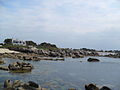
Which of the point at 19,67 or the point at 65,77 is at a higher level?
the point at 19,67

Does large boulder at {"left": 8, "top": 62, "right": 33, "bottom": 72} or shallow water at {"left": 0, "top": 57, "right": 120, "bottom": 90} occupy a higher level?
large boulder at {"left": 8, "top": 62, "right": 33, "bottom": 72}

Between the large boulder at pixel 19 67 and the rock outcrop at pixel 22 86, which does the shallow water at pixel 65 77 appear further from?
the rock outcrop at pixel 22 86

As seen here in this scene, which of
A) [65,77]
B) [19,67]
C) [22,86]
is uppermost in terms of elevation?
[19,67]

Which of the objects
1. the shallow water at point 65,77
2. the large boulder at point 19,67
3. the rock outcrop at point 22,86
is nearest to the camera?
the rock outcrop at point 22,86

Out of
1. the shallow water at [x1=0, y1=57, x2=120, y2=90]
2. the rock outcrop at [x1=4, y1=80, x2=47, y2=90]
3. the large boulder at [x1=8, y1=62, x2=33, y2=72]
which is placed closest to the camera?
the rock outcrop at [x1=4, y1=80, x2=47, y2=90]

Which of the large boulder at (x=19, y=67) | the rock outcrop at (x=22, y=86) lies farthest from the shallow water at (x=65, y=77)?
the rock outcrop at (x=22, y=86)

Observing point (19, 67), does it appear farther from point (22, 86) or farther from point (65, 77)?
point (22, 86)

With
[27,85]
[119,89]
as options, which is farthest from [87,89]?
[27,85]

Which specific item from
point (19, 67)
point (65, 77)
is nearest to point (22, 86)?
point (65, 77)

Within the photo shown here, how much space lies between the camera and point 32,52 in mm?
92812

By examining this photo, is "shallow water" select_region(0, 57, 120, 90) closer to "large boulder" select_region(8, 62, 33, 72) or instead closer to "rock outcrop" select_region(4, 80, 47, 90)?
"large boulder" select_region(8, 62, 33, 72)

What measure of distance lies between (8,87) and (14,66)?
56.7ft

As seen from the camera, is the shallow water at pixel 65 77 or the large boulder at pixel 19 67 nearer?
the shallow water at pixel 65 77

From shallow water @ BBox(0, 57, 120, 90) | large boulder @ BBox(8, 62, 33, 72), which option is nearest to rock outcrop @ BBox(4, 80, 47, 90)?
shallow water @ BBox(0, 57, 120, 90)
